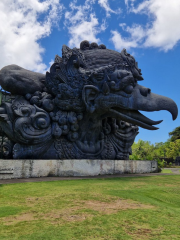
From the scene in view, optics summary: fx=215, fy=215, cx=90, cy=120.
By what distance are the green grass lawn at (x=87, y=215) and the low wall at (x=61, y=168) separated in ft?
5.15

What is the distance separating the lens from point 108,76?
18.9 ft

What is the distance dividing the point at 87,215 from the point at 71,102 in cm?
395

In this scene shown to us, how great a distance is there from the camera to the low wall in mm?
4910

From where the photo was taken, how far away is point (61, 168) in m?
5.52

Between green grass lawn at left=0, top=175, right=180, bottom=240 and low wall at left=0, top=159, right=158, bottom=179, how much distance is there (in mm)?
1568

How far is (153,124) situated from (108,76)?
198 centimetres

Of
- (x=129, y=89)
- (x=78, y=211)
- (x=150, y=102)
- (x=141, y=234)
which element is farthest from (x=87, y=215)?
(x=150, y=102)

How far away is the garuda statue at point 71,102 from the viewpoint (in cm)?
561

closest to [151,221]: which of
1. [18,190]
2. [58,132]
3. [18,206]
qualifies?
[18,206]

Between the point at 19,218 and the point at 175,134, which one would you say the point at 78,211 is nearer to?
the point at 19,218

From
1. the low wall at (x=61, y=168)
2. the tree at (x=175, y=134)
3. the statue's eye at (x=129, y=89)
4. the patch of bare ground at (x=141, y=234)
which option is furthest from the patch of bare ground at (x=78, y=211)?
the tree at (x=175, y=134)

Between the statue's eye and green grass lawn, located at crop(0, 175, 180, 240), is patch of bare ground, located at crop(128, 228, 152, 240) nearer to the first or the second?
green grass lawn, located at crop(0, 175, 180, 240)

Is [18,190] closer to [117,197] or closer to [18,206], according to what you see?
[18,206]

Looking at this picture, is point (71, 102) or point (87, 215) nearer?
point (87, 215)
